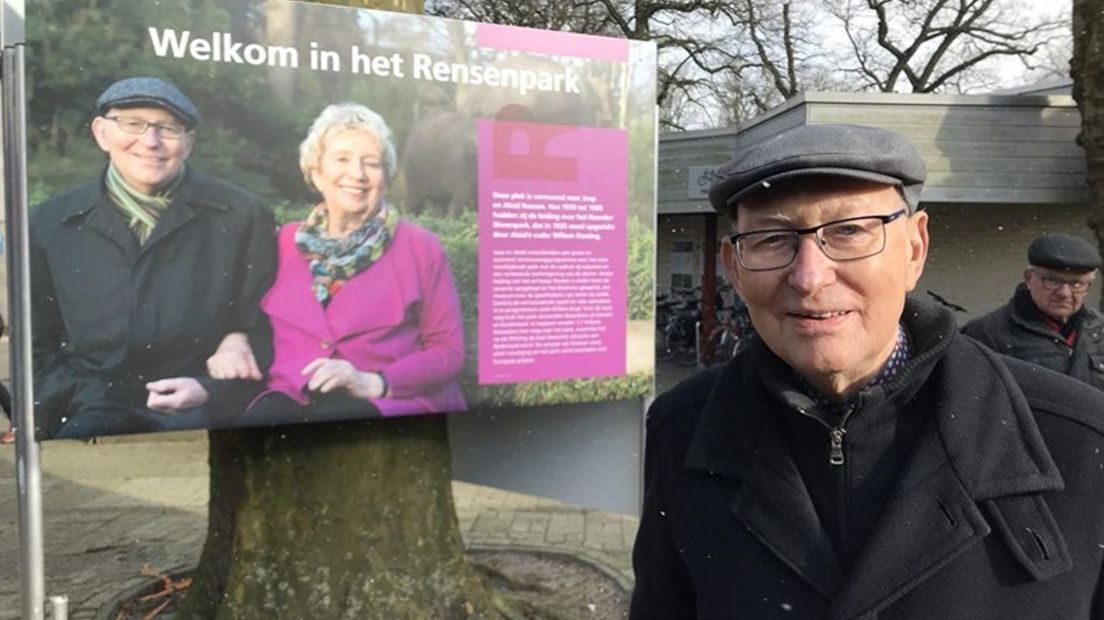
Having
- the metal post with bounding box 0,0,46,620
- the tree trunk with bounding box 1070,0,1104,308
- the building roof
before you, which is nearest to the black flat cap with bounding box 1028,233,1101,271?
the tree trunk with bounding box 1070,0,1104,308

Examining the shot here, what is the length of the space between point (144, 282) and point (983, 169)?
942 cm

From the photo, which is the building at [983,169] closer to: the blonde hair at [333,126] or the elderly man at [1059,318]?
the elderly man at [1059,318]

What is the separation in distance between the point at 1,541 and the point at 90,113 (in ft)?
14.1

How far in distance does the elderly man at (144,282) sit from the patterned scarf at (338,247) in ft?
0.45

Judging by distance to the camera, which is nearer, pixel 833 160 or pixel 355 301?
pixel 833 160

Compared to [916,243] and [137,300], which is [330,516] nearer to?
[137,300]

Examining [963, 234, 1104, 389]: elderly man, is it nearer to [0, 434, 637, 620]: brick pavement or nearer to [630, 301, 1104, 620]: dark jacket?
[0, 434, 637, 620]: brick pavement

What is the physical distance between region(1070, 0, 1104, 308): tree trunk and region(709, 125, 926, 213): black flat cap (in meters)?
7.00

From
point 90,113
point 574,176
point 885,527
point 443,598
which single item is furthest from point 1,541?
point 885,527

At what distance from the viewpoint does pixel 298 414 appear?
299 centimetres

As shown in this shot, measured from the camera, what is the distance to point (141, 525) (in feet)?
19.7

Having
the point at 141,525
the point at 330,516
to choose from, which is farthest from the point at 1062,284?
the point at 141,525

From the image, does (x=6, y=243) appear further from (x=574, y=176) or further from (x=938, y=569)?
(x=938, y=569)

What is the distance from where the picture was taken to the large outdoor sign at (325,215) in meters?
2.66
